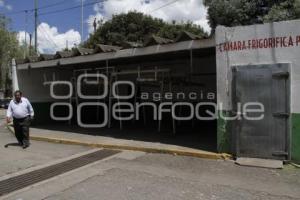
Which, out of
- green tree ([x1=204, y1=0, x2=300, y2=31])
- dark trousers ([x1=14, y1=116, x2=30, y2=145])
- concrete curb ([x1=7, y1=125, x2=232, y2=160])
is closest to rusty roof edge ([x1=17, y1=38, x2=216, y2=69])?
concrete curb ([x1=7, y1=125, x2=232, y2=160])

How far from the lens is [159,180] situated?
8.12m

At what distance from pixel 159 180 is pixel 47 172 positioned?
255 cm

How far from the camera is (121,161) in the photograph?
10.0 metres

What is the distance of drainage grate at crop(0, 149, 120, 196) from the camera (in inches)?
316

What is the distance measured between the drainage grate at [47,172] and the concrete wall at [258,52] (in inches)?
123

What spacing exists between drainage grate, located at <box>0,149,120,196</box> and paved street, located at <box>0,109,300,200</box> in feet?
0.90

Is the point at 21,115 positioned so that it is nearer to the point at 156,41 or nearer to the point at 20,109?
the point at 20,109

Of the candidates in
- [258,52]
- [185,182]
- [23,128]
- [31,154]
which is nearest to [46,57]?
[23,128]

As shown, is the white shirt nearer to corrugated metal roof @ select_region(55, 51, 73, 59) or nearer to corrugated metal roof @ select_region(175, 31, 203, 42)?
corrugated metal roof @ select_region(55, 51, 73, 59)

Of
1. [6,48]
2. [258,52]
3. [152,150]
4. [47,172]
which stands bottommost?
[47,172]

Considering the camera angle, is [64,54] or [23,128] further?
[64,54]

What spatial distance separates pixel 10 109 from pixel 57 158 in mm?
2564

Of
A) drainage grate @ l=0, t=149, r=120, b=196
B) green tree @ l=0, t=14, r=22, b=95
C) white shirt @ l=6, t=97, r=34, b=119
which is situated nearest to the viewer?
drainage grate @ l=0, t=149, r=120, b=196

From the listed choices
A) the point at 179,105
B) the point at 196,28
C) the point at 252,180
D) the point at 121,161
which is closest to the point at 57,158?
the point at 121,161
